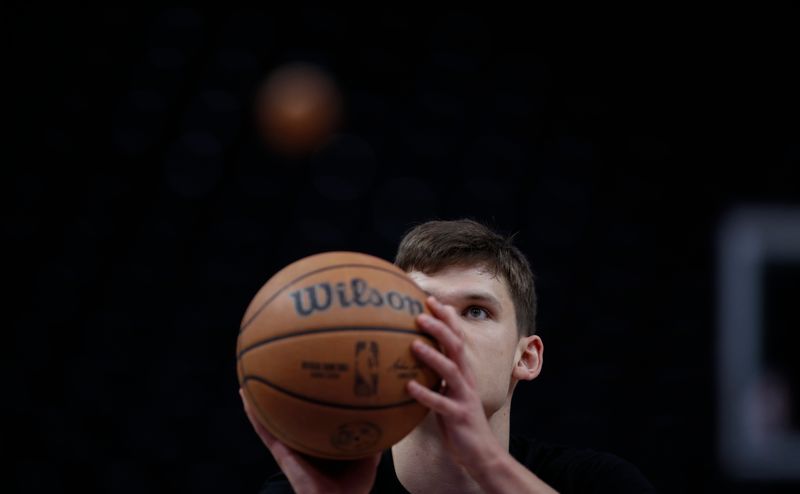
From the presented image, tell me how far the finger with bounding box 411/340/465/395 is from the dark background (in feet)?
6.78

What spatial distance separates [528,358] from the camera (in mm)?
1344

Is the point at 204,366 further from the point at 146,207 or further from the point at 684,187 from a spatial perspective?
the point at 684,187

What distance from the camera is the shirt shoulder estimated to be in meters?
1.25

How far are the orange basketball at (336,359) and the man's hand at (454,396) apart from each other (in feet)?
0.06

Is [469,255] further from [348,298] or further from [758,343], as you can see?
[758,343]

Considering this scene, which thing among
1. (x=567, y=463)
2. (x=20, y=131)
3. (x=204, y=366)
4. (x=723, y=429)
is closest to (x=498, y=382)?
(x=567, y=463)

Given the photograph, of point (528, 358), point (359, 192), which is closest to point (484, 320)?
point (528, 358)

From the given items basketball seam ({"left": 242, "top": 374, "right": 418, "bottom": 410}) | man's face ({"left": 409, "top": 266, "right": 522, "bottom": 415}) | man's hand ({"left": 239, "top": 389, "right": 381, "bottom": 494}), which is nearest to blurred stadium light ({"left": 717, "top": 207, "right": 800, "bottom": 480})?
man's face ({"left": 409, "top": 266, "right": 522, "bottom": 415})

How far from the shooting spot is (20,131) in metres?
2.96

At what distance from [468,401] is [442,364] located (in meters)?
0.06

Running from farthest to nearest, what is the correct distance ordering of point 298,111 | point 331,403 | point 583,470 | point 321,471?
1. point 298,111
2. point 583,470
3. point 321,471
4. point 331,403

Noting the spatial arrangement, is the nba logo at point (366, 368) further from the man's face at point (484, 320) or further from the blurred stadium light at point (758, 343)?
the blurred stadium light at point (758, 343)

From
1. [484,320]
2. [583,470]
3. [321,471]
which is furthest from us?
[583,470]

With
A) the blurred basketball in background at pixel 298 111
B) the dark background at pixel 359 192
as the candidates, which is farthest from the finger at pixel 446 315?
the blurred basketball in background at pixel 298 111
